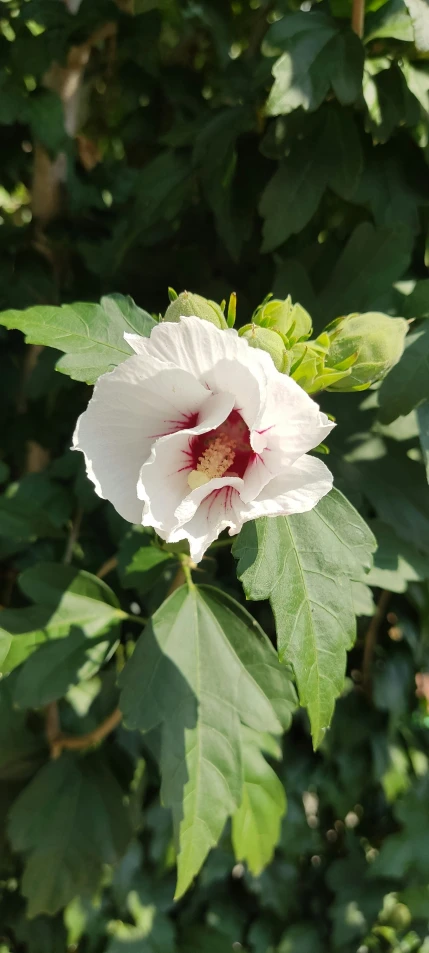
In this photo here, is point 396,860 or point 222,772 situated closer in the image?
point 222,772

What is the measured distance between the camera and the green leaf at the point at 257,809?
90 cm

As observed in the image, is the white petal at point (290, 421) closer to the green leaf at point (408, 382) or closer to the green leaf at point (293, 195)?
the green leaf at point (408, 382)

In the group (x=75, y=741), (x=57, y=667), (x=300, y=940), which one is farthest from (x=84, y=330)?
(x=300, y=940)

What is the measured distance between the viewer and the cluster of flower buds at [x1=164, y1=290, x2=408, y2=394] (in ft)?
1.89

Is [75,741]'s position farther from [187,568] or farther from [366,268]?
[366,268]

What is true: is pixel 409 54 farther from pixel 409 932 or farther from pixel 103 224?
pixel 409 932

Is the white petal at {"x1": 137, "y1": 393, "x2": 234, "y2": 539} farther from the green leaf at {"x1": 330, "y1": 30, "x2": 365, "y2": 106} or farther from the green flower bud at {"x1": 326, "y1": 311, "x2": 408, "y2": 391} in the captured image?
the green leaf at {"x1": 330, "y1": 30, "x2": 365, "y2": 106}

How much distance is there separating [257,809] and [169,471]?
0.60 meters

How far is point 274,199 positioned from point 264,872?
1.31m

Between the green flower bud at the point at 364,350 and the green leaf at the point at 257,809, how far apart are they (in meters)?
0.49

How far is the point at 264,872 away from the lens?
1436 mm

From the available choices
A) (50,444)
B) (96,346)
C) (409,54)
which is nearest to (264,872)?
(50,444)

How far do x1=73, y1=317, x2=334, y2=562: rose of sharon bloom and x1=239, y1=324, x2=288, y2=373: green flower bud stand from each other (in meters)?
0.05

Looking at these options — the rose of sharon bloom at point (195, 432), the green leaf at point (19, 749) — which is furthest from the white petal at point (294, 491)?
the green leaf at point (19, 749)
